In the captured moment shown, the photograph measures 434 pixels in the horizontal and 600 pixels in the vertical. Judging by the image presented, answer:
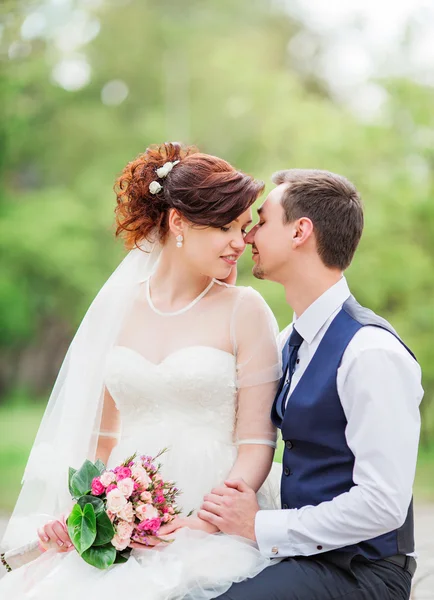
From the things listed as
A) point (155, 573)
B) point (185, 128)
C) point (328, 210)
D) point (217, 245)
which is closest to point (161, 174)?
point (217, 245)

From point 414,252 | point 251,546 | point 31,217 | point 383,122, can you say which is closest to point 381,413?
point 251,546

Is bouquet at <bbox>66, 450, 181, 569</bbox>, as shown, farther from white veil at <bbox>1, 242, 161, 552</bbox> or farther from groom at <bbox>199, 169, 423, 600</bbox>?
white veil at <bbox>1, 242, 161, 552</bbox>

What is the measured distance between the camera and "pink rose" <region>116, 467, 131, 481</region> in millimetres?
2381

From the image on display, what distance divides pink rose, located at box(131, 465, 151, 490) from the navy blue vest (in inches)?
18.0

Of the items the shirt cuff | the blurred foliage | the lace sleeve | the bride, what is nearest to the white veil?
the bride

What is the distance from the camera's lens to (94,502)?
2.41m

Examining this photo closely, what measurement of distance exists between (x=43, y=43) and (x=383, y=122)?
7.35 meters

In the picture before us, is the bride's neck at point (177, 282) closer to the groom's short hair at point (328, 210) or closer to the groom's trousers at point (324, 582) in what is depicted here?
the groom's short hair at point (328, 210)

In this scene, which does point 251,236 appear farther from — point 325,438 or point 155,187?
point 325,438

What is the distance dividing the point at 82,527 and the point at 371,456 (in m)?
0.85

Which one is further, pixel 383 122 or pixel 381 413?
pixel 383 122

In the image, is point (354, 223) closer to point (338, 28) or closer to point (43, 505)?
point (43, 505)

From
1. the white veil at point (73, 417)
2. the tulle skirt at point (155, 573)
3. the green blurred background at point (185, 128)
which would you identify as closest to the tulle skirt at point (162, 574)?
the tulle skirt at point (155, 573)

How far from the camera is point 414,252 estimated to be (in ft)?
31.9
